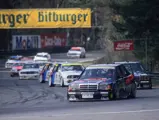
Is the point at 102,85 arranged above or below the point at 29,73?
above

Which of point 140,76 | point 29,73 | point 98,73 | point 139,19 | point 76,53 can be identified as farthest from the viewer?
point 76,53

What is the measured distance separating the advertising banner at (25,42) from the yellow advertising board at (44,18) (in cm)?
3441

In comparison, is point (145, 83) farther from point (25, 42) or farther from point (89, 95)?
point (25, 42)

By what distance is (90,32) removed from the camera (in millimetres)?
118875

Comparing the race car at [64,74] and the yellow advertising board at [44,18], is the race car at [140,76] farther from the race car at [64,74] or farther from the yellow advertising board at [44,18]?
the yellow advertising board at [44,18]

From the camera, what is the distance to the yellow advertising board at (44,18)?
5203cm

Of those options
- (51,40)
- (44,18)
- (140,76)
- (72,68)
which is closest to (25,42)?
(51,40)

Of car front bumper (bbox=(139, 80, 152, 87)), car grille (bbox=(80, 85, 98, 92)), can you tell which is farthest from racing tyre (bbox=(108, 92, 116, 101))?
car front bumper (bbox=(139, 80, 152, 87))

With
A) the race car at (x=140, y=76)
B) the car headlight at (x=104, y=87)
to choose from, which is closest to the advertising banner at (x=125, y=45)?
the race car at (x=140, y=76)

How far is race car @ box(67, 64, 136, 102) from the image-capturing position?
981 inches

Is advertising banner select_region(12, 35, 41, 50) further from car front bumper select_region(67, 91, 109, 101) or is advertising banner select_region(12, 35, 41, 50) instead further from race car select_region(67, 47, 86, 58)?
car front bumper select_region(67, 91, 109, 101)

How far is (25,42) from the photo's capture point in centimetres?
9056

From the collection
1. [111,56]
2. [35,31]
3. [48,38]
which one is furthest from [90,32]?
[111,56]

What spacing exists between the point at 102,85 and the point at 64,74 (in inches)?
503
